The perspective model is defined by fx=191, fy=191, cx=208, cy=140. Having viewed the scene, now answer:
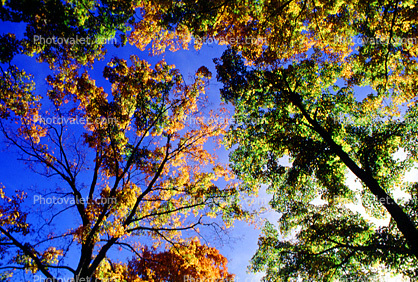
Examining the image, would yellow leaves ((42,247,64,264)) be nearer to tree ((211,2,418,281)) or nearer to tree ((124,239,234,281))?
tree ((124,239,234,281))

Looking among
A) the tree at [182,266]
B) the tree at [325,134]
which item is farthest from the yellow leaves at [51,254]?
the tree at [325,134]

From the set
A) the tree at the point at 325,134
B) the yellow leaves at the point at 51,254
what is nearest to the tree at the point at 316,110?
the tree at the point at 325,134

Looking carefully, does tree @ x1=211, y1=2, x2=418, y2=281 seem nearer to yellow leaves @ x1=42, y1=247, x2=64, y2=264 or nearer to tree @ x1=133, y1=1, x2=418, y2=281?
tree @ x1=133, y1=1, x2=418, y2=281

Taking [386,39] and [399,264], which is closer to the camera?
[399,264]

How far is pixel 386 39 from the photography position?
9375 millimetres

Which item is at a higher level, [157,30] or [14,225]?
[157,30]

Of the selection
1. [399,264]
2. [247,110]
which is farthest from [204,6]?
[399,264]

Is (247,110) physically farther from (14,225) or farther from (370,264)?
(14,225)

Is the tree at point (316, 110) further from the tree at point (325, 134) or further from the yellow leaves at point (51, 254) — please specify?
the yellow leaves at point (51, 254)

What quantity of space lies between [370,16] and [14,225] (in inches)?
714

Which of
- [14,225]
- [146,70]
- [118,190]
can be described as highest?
[146,70]

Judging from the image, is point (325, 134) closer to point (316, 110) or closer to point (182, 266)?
point (316, 110)

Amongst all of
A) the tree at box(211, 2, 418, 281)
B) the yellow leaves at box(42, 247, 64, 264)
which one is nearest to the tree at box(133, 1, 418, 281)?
the tree at box(211, 2, 418, 281)

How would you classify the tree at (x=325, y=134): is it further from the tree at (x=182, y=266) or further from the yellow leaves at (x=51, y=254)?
the yellow leaves at (x=51, y=254)
